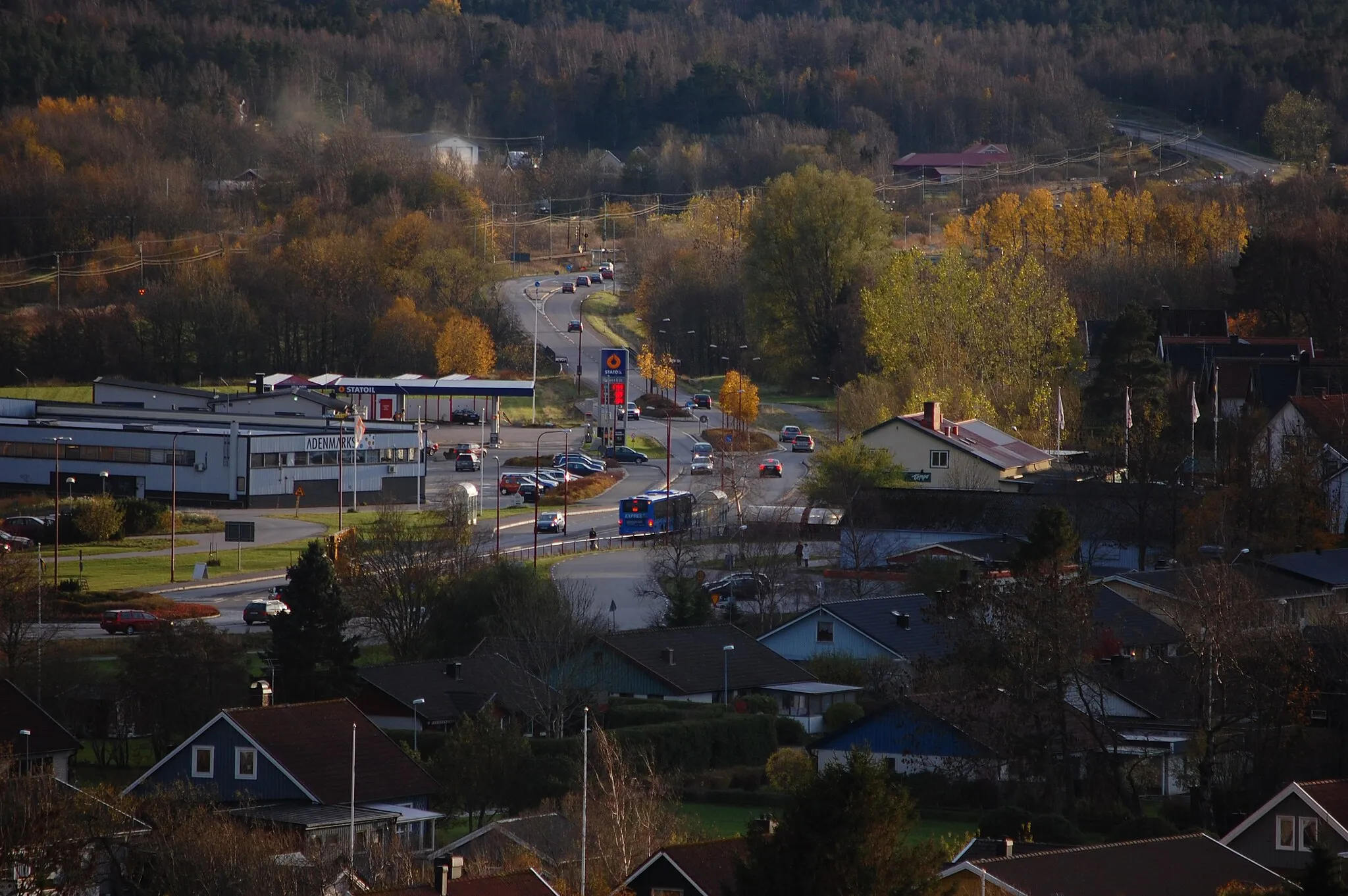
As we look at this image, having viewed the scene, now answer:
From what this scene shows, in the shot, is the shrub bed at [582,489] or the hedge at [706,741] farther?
the shrub bed at [582,489]

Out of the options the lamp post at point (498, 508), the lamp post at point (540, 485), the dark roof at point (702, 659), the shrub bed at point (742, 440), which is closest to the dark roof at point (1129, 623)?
the dark roof at point (702, 659)

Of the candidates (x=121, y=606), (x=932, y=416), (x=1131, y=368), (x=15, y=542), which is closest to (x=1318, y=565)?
(x=932, y=416)

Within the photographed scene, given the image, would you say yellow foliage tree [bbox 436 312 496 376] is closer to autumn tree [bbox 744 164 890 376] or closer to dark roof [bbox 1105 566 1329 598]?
autumn tree [bbox 744 164 890 376]

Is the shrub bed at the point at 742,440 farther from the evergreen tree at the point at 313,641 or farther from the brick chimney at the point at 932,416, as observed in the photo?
the evergreen tree at the point at 313,641

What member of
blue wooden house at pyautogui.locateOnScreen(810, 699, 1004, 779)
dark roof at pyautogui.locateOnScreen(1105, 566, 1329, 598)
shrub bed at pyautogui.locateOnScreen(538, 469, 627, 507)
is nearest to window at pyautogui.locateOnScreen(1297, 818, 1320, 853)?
blue wooden house at pyautogui.locateOnScreen(810, 699, 1004, 779)

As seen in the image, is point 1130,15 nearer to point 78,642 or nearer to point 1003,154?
point 1003,154

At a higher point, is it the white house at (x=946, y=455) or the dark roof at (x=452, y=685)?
the dark roof at (x=452, y=685)
